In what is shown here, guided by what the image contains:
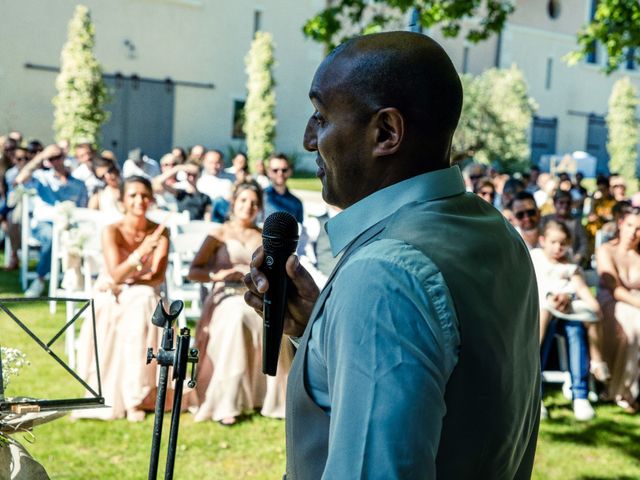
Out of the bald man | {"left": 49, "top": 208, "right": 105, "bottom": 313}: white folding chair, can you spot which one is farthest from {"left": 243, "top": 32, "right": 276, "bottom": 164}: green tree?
the bald man

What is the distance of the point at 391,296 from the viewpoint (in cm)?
126

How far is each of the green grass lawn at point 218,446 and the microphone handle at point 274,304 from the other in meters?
4.04

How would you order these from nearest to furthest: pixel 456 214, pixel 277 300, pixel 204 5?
pixel 456 214 < pixel 277 300 < pixel 204 5

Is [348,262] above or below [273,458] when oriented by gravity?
above

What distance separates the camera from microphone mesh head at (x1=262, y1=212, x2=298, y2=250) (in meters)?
1.93

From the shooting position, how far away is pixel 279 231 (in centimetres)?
198

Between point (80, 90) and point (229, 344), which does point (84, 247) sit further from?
point (80, 90)

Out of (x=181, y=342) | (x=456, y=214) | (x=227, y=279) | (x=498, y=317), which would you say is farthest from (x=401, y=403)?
(x=227, y=279)

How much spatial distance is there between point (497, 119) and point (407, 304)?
33.0 metres

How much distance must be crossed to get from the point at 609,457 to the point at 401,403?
5.73m

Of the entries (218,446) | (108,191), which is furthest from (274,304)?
(108,191)

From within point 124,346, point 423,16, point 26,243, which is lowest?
point 124,346

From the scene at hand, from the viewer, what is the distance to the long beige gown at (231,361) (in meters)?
7.04

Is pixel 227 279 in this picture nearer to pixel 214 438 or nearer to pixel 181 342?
pixel 214 438
